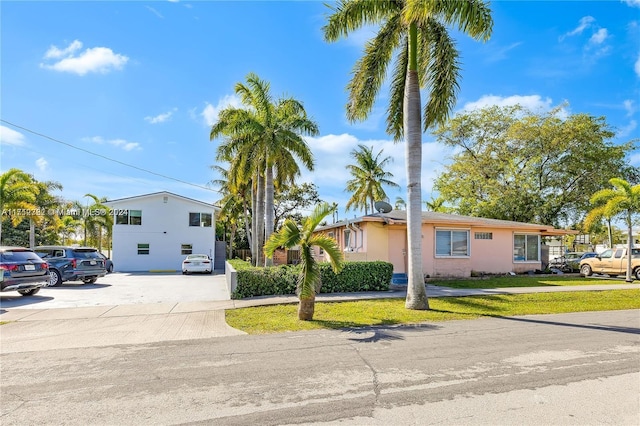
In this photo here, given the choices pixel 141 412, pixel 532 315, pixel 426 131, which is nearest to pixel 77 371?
pixel 141 412

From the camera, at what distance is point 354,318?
30.2ft

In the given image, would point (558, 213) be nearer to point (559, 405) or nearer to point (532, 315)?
point (532, 315)

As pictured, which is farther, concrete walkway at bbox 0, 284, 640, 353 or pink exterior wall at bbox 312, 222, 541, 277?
pink exterior wall at bbox 312, 222, 541, 277

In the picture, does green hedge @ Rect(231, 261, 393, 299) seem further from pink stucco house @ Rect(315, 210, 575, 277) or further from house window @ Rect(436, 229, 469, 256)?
house window @ Rect(436, 229, 469, 256)

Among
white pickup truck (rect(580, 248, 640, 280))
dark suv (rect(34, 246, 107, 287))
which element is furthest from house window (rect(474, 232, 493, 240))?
dark suv (rect(34, 246, 107, 287))

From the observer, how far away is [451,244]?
19.0 m

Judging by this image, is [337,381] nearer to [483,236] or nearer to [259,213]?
[483,236]

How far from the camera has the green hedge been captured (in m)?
12.5

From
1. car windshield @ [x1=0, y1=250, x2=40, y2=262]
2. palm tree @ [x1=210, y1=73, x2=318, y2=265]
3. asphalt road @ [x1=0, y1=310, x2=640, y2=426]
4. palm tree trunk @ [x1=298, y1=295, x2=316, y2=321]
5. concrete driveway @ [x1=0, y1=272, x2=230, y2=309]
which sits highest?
palm tree @ [x1=210, y1=73, x2=318, y2=265]

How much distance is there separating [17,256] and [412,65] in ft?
45.3

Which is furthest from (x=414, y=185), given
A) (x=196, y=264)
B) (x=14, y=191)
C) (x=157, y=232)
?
(x=14, y=191)

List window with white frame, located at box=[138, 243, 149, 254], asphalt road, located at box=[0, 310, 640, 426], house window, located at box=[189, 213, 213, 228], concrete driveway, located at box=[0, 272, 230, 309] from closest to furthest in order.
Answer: asphalt road, located at box=[0, 310, 640, 426], concrete driveway, located at box=[0, 272, 230, 309], window with white frame, located at box=[138, 243, 149, 254], house window, located at box=[189, 213, 213, 228]

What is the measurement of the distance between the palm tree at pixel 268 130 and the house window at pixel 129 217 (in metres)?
11.0

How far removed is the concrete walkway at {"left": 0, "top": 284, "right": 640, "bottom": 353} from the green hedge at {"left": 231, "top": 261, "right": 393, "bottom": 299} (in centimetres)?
50
